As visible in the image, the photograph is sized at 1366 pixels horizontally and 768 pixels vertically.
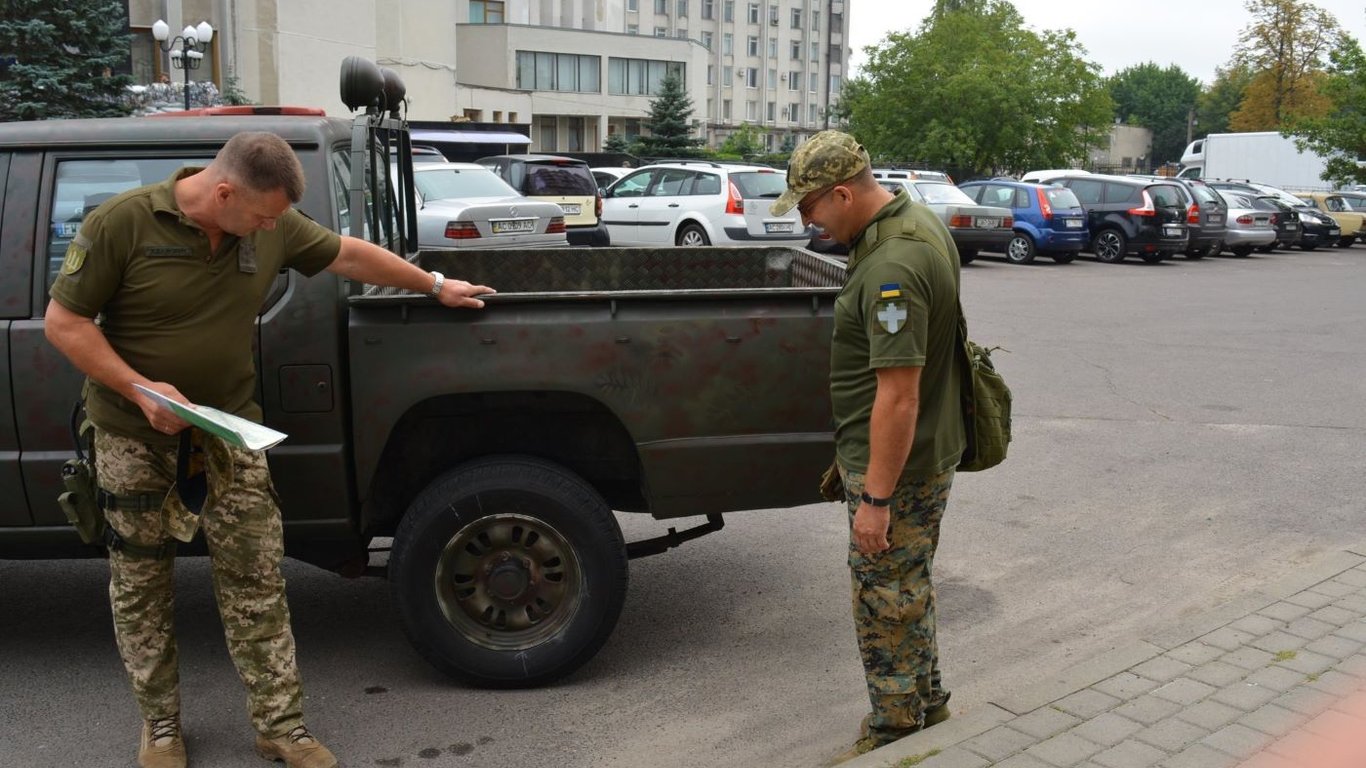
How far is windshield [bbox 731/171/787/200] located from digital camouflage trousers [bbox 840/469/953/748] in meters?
15.6

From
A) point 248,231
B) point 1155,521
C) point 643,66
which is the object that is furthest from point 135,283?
point 643,66

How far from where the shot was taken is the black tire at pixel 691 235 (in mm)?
19531

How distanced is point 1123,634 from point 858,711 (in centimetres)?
132

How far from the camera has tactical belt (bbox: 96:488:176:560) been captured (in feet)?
12.4

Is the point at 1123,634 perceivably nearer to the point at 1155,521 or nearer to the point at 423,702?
the point at 1155,521

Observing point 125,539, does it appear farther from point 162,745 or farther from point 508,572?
point 508,572

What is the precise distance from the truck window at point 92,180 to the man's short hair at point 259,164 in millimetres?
851

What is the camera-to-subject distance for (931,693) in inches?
157

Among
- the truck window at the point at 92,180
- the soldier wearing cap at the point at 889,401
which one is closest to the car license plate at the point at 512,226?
the truck window at the point at 92,180

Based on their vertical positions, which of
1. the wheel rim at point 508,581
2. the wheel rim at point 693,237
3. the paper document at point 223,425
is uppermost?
the paper document at point 223,425

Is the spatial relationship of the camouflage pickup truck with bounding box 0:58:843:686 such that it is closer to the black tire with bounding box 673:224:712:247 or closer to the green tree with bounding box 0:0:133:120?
the black tire with bounding box 673:224:712:247

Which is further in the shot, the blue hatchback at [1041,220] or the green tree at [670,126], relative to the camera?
the green tree at [670,126]

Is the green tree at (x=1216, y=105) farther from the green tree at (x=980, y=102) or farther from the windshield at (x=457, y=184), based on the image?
the windshield at (x=457, y=184)

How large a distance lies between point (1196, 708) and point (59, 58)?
2788 cm
